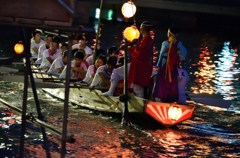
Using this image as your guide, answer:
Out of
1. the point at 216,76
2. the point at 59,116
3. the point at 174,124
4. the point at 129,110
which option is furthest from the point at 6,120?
the point at 216,76

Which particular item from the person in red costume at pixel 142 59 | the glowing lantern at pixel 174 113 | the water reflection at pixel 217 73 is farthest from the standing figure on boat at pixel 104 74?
the water reflection at pixel 217 73

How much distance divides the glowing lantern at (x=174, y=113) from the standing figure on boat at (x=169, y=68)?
0.48 metres

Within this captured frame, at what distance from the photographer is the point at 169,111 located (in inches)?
371

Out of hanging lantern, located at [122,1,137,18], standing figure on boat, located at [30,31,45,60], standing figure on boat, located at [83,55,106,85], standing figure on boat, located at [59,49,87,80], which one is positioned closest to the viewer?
hanging lantern, located at [122,1,137,18]

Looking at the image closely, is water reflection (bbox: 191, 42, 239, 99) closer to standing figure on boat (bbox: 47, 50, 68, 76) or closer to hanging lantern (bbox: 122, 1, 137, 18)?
standing figure on boat (bbox: 47, 50, 68, 76)

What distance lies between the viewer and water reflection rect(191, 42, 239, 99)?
15.0 metres

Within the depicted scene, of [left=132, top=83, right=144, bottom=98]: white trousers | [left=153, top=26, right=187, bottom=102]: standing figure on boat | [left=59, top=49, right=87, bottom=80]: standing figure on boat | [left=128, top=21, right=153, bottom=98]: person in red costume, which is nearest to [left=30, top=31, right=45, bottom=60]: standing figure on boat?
[left=59, top=49, right=87, bottom=80]: standing figure on boat

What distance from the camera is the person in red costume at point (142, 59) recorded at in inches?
383

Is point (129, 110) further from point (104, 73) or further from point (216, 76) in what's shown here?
point (216, 76)

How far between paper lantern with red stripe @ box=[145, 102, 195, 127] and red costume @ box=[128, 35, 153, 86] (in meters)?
0.77

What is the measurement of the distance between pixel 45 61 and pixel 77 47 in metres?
1.41

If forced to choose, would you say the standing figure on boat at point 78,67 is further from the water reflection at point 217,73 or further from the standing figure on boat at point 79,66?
the water reflection at point 217,73

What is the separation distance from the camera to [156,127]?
1029 cm

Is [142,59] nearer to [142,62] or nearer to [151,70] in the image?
[142,62]
